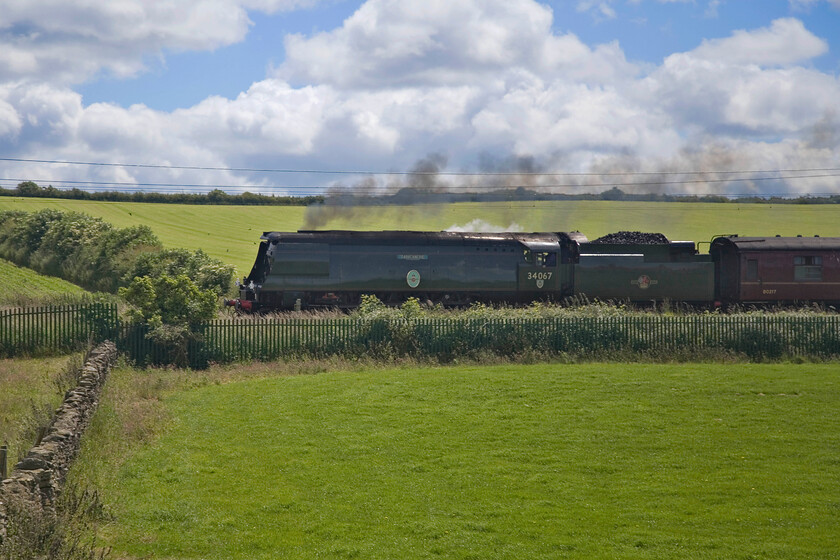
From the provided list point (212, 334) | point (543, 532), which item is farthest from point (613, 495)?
point (212, 334)

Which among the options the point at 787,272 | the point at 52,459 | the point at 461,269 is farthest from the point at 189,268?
the point at 52,459

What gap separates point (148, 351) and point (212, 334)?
6.33 ft

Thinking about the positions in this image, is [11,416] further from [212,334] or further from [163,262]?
[163,262]

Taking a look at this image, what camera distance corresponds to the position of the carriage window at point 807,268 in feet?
112

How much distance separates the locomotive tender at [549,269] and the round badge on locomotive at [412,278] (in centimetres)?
4

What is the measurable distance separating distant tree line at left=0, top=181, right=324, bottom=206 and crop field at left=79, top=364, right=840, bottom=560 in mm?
63473

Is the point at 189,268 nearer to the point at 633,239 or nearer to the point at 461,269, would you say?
the point at 461,269

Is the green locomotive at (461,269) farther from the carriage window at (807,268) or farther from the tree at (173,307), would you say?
the tree at (173,307)

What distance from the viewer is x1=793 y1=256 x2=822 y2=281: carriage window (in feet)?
112

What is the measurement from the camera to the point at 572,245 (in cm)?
3469

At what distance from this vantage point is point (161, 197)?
91000 mm

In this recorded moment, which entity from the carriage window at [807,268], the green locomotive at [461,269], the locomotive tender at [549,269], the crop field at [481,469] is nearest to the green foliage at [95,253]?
the green locomotive at [461,269]

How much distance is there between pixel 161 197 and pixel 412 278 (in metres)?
65.1

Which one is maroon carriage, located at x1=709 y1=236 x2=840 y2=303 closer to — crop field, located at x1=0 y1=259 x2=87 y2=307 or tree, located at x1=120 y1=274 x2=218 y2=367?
tree, located at x1=120 y1=274 x2=218 y2=367
